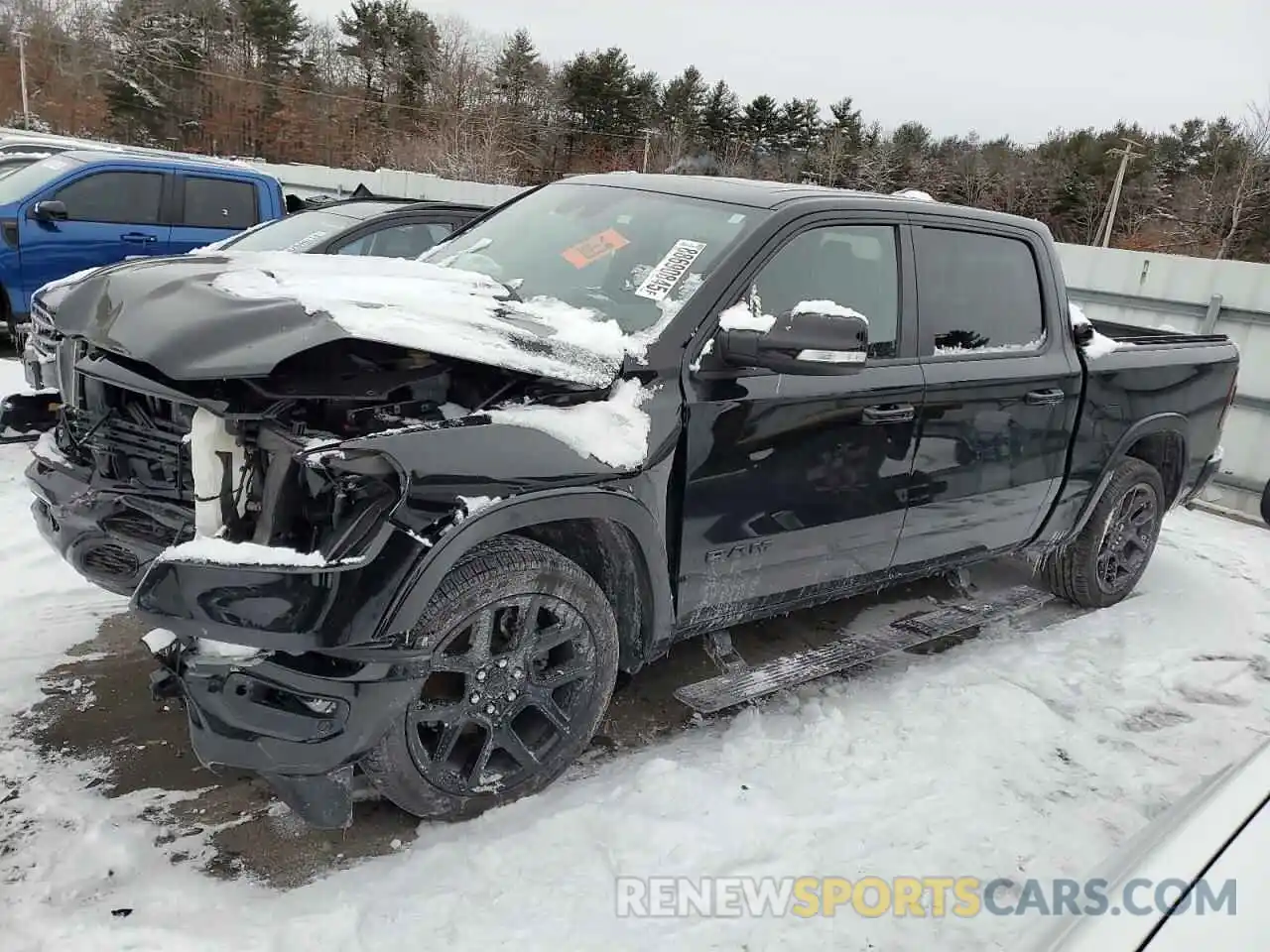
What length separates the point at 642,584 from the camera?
3.02 meters

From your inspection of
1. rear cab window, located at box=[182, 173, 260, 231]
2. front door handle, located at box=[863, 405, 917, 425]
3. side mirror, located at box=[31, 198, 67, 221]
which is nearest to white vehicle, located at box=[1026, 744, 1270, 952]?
front door handle, located at box=[863, 405, 917, 425]

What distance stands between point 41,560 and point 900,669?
392 cm

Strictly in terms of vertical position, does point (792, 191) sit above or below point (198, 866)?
above

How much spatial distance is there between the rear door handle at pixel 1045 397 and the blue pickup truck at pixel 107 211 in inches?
318

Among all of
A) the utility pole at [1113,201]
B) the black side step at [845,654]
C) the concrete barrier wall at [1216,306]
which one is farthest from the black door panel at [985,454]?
the utility pole at [1113,201]

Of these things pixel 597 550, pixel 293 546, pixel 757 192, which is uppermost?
pixel 757 192

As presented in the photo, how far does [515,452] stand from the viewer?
256 cm

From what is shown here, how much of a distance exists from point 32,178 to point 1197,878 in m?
10.2

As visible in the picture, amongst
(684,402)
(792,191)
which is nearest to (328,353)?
(684,402)

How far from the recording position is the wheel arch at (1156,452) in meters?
4.76

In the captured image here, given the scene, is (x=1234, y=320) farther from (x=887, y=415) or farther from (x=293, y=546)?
(x=293, y=546)

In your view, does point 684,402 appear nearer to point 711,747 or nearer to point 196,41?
point 711,747

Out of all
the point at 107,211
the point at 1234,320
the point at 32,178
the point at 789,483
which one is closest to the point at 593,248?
the point at 789,483

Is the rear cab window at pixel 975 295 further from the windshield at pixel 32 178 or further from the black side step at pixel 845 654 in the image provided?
the windshield at pixel 32 178
